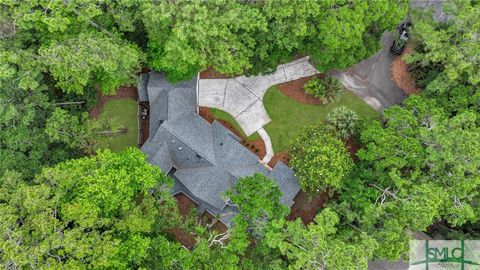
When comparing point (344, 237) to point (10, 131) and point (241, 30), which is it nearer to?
point (241, 30)

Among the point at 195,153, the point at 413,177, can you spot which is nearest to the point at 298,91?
the point at 195,153

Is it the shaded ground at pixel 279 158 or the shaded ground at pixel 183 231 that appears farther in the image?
the shaded ground at pixel 279 158

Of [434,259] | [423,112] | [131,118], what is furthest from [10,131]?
[434,259]

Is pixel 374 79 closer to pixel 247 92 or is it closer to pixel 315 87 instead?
pixel 315 87

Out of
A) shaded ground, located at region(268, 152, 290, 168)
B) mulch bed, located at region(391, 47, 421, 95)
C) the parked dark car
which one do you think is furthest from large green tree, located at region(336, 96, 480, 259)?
the parked dark car

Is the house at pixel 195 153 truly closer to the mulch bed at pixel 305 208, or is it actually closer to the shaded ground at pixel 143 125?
the shaded ground at pixel 143 125

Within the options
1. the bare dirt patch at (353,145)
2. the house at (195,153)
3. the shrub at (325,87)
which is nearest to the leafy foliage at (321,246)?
the house at (195,153)
